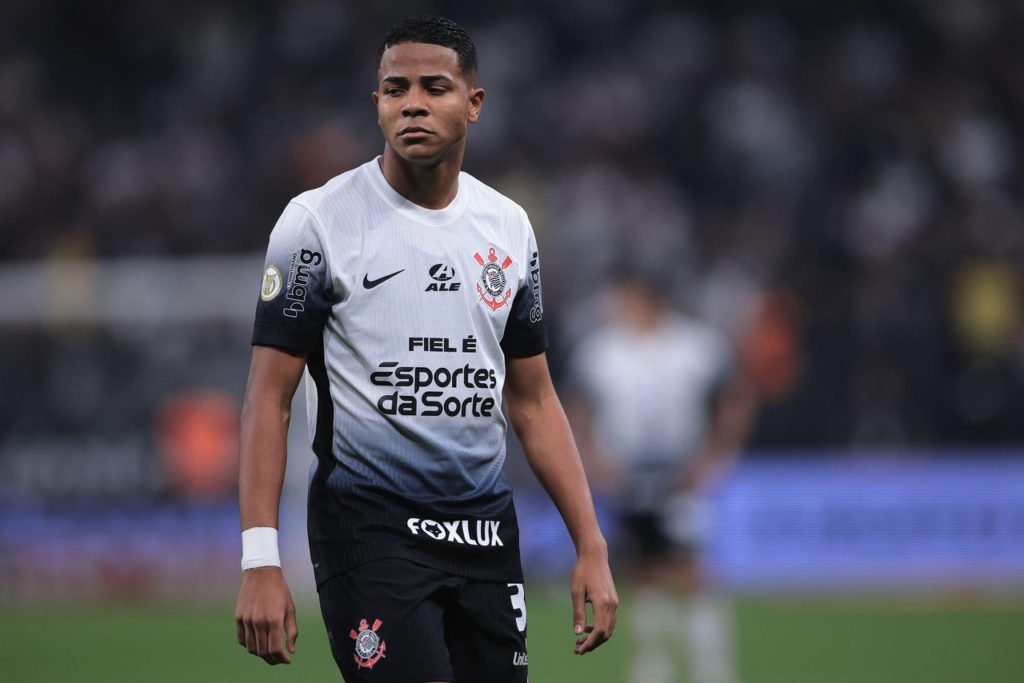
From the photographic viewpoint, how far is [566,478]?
4238mm

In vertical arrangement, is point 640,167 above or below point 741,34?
below

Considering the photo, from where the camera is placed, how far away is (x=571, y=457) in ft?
14.0

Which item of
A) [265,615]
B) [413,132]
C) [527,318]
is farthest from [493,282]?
[265,615]

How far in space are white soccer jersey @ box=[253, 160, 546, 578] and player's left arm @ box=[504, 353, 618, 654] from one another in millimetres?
190

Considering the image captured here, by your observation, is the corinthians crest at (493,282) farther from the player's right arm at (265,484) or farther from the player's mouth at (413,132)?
the player's right arm at (265,484)

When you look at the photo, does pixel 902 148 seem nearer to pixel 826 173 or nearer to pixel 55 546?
pixel 826 173

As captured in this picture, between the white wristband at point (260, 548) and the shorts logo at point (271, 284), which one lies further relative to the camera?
the shorts logo at point (271, 284)

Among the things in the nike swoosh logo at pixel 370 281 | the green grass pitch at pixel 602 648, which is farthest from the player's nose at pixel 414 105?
the green grass pitch at pixel 602 648

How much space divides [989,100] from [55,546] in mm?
10738

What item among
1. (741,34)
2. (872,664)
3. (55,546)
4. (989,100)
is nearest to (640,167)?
(741,34)

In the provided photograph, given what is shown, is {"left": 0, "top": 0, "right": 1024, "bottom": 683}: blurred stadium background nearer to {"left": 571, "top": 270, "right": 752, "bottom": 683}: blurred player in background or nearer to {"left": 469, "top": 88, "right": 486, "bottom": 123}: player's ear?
{"left": 571, "top": 270, "right": 752, "bottom": 683}: blurred player in background

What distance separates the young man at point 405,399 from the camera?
384cm

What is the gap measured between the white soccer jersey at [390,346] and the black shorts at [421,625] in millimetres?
90

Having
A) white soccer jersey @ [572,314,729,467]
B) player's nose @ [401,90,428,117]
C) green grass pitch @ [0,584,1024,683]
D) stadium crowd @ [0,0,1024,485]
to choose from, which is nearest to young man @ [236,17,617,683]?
player's nose @ [401,90,428,117]
